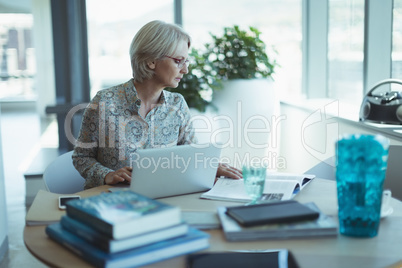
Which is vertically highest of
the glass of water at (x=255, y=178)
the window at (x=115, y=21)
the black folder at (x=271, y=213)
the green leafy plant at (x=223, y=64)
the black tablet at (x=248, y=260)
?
the window at (x=115, y=21)

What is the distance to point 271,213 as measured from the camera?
1.20 metres

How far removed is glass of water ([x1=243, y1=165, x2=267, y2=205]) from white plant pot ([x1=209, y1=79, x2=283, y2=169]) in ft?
8.02

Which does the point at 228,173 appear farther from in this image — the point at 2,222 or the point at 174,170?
the point at 2,222

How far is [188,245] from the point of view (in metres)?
1.05

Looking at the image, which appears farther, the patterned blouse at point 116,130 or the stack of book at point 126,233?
the patterned blouse at point 116,130

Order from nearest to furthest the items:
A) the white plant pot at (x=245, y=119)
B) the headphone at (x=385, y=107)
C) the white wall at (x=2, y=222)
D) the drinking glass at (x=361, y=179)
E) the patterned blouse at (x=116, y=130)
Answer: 1. the drinking glass at (x=361, y=179)
2. the patterned blouse at (x=116, y=130)
3. the headphone at (x=385, y=107)
4. the white wall at (x=2, y=222)
5. the white plant pot at (x=245, y=119)

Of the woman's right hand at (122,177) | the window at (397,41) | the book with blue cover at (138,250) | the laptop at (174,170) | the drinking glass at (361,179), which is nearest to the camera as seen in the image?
the book with blue cover at (138,250)

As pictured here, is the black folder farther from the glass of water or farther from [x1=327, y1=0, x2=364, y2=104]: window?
[x1=327, y1=0, x2=364, y2=104]: window

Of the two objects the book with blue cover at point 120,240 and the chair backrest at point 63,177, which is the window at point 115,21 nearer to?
the chair backrest at point 63,177

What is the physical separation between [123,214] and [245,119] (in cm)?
302

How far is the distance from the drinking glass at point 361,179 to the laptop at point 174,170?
483 mm

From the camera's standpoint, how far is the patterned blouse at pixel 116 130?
6.64 feet

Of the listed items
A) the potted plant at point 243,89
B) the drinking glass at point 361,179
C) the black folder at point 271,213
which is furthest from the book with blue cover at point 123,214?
the potted plant at point 243,89

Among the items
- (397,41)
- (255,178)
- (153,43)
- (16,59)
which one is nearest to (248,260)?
(255,178)
